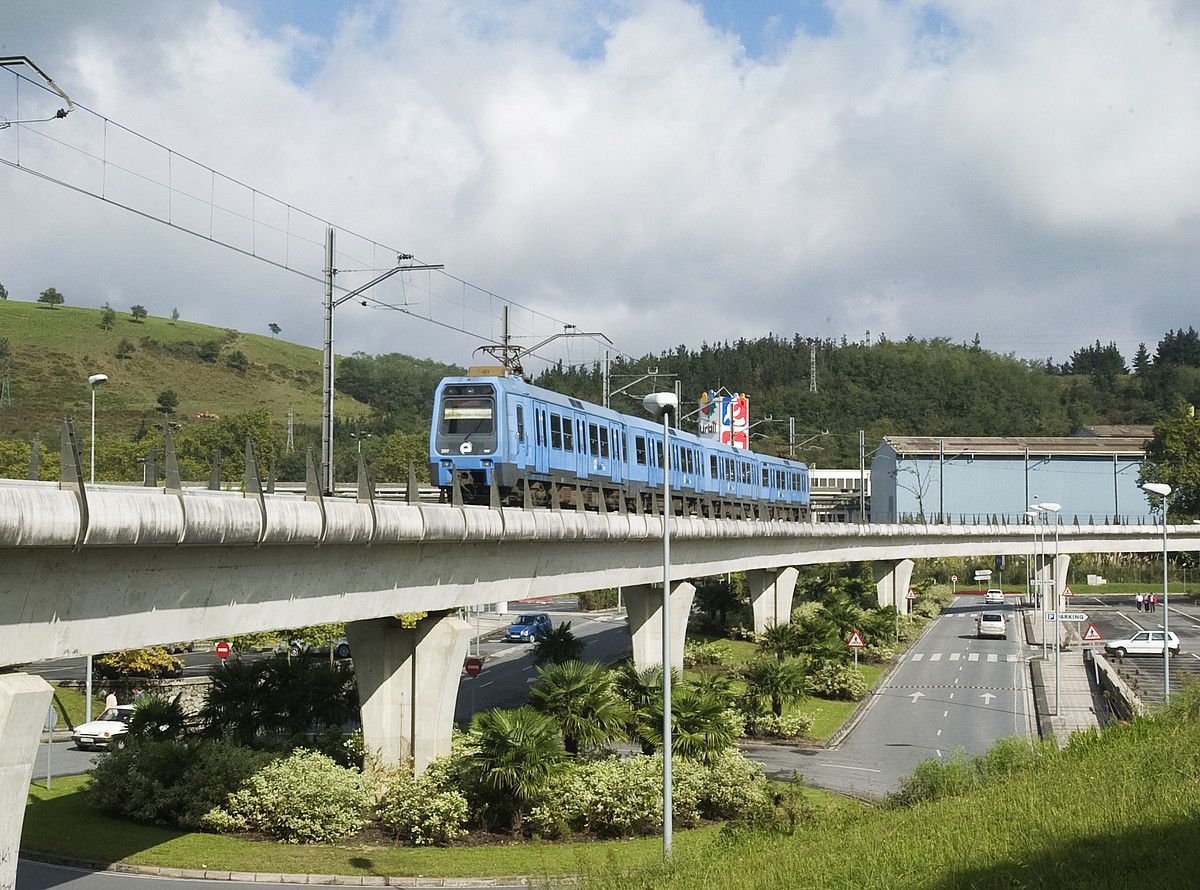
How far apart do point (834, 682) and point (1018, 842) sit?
32.2 meters

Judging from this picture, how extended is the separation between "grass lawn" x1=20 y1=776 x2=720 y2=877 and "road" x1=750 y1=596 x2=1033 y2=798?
821cm

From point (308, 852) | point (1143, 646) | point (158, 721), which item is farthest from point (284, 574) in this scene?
point (1143, 646)

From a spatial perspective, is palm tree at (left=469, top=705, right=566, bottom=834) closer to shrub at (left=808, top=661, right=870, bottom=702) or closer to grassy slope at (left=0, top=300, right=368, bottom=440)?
shrub at (left=808, top=661, right=870, bottom=702)

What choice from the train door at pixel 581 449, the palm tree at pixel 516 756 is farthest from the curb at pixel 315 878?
the train door at pixel 581 449

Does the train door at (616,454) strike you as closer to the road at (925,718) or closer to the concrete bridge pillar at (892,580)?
the road at (925,718)

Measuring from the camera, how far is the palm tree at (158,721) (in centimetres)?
2906

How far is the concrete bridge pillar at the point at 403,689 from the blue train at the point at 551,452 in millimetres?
3520

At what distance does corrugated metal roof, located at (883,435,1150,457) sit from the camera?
123000 mm

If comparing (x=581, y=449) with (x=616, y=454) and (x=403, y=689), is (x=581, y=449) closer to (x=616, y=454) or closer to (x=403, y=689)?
(x=616, y=454)

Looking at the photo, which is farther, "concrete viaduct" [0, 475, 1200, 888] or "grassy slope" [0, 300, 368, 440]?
"grassy slope" [0, 300, 368, 440]

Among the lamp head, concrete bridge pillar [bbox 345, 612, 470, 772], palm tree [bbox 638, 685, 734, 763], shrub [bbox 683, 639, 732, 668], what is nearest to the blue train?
concrete bridge pillar [bbox 345, 612, 470, 772]

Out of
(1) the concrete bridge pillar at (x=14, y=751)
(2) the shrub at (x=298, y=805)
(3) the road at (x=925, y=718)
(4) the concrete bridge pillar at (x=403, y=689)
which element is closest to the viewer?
(1) the concrete bridge pillar at (x=14, y=751)

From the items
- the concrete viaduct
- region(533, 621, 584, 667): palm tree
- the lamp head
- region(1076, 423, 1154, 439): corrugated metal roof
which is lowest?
region(533, 621, 584, 667): palm tree

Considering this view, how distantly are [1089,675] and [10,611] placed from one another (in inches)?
1871
